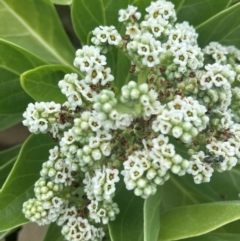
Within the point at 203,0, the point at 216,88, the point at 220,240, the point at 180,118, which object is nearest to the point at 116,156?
the point at 180,118

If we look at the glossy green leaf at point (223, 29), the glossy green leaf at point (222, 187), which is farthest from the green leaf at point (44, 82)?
the glossy green leaf at point (222, 187)

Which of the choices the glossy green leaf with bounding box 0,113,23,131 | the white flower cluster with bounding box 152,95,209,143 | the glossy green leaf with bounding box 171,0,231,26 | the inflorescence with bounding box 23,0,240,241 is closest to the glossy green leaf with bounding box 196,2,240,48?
the glossy green leaf with bounding box 171,0,231,26

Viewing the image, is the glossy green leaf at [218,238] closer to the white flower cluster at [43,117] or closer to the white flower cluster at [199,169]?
the white flower cluster at [199,169]

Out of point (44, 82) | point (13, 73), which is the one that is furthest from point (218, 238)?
point (13, 73)

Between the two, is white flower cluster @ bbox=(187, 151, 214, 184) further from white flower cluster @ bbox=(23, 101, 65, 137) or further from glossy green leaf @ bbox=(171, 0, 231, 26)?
glossy green leaf @ bbox=(171, 0, 231, 26)

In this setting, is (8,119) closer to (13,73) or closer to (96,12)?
(13,73)

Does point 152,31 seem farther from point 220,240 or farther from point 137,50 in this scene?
point 220,240
